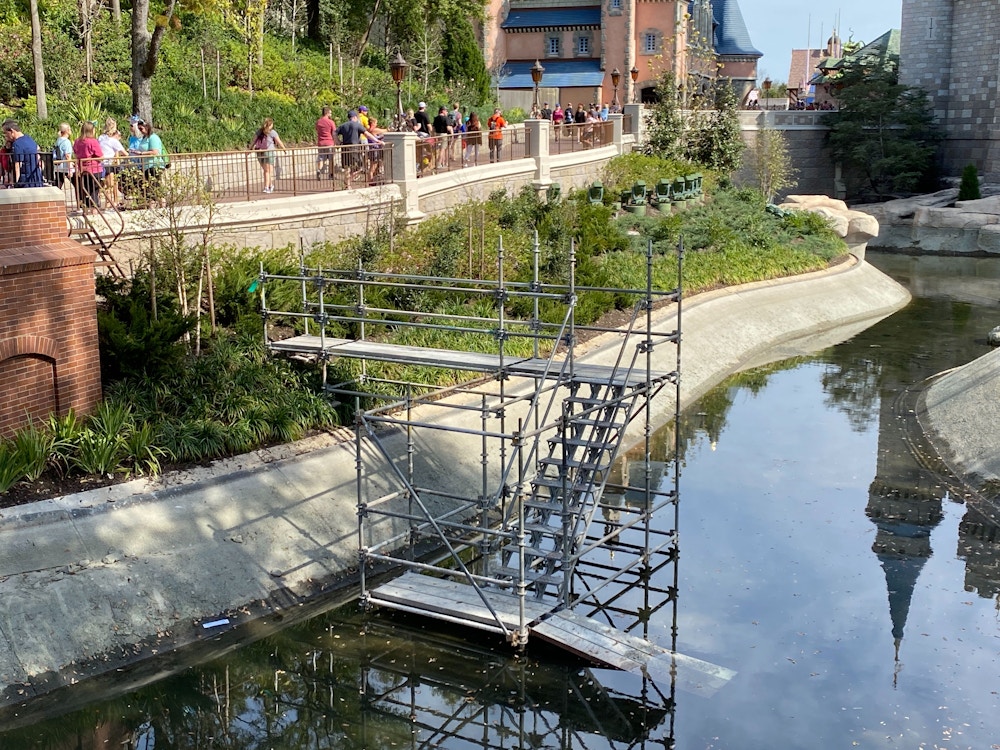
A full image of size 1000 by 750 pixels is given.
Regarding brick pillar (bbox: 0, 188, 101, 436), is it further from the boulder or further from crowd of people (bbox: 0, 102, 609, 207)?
the boulder

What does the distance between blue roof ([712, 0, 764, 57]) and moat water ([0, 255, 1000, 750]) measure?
62.9 m

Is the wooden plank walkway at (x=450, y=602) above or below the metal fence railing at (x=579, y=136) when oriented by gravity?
below

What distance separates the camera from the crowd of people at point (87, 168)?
19.3m

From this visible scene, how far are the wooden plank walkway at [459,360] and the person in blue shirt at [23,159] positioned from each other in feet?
15.6

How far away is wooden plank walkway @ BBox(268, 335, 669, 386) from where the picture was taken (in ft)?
51.8

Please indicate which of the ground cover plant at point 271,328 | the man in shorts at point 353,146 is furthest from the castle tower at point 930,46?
the man in shorts at point 353,146

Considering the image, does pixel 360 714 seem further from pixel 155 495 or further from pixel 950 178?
pixel 950 178

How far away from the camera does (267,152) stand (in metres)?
23.1

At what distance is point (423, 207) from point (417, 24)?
28.8m

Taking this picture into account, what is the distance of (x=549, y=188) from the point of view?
114 feet

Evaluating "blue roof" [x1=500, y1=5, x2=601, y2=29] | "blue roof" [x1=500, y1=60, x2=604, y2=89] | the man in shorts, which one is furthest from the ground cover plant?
"blue roof" [x1=500, y1=5, x2=601, y2=29]

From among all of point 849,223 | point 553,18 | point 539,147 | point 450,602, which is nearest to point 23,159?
point 450,602

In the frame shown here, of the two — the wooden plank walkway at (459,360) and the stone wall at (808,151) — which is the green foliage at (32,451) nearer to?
the wooden plank walkway at (459,360)

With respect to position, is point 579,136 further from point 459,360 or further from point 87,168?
point 459,360
